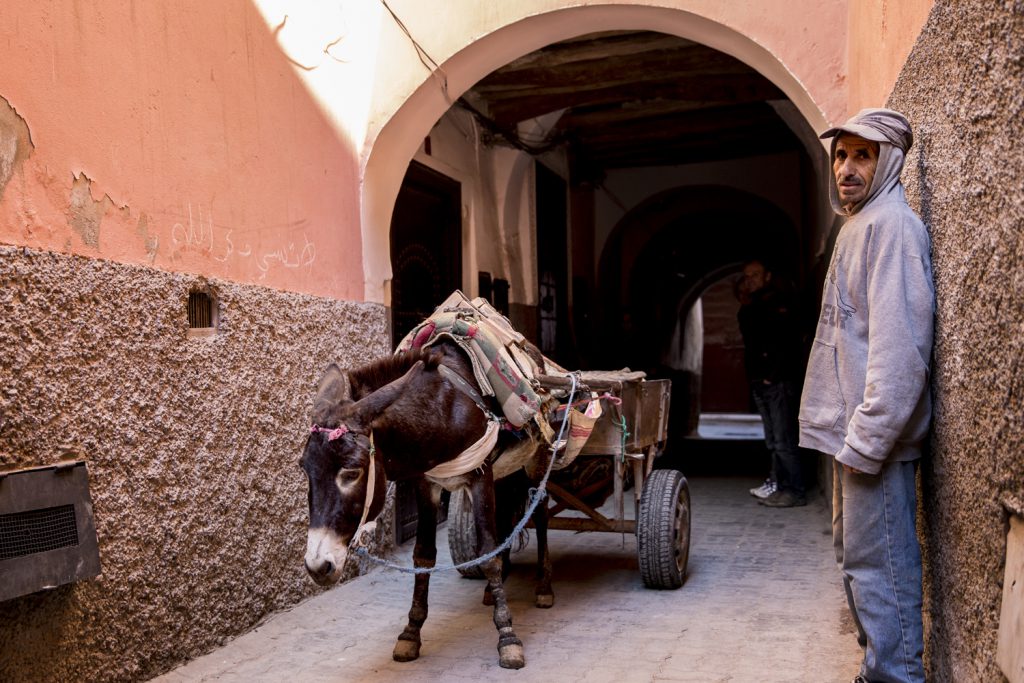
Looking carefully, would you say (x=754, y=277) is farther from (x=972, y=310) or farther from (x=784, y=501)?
(x=972, y=310)

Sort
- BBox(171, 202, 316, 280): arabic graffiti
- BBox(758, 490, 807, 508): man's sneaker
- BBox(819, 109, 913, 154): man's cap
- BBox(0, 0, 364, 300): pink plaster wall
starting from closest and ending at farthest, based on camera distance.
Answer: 1. BBox(819, 109, 913, 154): man's cap
2. BBox(0, 0, 364, 300): pink plaster wall
3. BBox(171, 202, 316, 280): arabic graffiti
4. BBox(758, 490, 807, 508): man's sneaker

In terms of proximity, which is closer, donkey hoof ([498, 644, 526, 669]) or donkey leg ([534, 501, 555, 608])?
donkey hoof ([498, 644, 526, 669])

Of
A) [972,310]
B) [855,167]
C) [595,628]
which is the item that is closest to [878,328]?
[972,310]

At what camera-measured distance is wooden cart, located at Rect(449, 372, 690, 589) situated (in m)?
4.30

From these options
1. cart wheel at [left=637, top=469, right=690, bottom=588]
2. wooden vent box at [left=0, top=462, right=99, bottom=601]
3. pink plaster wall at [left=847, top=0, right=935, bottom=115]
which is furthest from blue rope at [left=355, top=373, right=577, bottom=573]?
pink plaster wall at [left=847, top=0, right=935, bottom=115]

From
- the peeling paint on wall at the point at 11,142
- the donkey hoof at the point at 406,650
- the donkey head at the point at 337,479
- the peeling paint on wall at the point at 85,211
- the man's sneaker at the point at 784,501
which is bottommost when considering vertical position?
the man's sneaker at the point at 784,501

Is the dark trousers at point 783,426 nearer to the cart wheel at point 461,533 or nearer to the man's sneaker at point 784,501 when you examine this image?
the man's sneaker at point 784,501

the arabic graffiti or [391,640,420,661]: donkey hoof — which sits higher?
the arabic graffiti

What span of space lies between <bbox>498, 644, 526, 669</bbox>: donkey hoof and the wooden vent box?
161 centimetres

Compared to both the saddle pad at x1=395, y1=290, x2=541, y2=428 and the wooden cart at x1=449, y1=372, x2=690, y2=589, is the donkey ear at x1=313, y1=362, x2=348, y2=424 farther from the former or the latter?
the wooden cart at x1=449, y1=372, x2=690, y2=589

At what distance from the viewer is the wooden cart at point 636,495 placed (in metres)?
4.30

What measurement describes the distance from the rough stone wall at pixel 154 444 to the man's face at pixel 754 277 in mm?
4402

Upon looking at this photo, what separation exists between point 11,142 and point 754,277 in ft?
19.9

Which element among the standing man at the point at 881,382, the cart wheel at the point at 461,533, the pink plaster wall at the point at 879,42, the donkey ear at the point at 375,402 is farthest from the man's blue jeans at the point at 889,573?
the cart wheel at the point at 461,533
